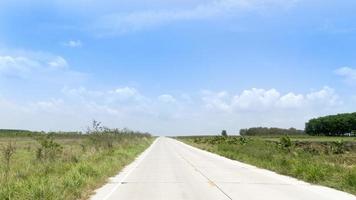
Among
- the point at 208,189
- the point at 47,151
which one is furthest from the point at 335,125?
the point at 208,189

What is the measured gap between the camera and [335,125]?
177 m

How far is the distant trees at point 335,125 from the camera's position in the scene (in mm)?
173000

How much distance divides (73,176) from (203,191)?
13.9 ft

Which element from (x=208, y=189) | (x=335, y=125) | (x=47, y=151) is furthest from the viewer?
(x=335, y=125)

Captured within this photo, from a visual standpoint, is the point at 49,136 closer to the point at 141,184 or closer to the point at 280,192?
the point at 141,184

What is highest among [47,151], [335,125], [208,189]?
[335,125]

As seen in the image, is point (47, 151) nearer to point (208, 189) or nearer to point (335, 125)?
point (208, 189)

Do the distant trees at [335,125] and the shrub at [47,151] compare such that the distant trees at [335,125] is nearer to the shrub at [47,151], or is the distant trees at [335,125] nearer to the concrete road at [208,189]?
the shrub at [47,151]

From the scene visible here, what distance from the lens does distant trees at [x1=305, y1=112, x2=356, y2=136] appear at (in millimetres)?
173000

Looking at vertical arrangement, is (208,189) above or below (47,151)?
below

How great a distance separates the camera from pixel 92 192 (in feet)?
51.4

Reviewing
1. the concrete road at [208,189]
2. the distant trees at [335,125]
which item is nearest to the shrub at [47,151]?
the concrete road at [208,189]

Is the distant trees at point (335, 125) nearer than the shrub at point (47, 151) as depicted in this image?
No

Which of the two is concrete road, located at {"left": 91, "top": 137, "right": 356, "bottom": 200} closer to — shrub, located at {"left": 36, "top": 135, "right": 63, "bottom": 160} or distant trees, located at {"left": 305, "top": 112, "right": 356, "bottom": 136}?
shrub, located at {"left": 36, "top": 135, "right": 63, "bottom": 160}
